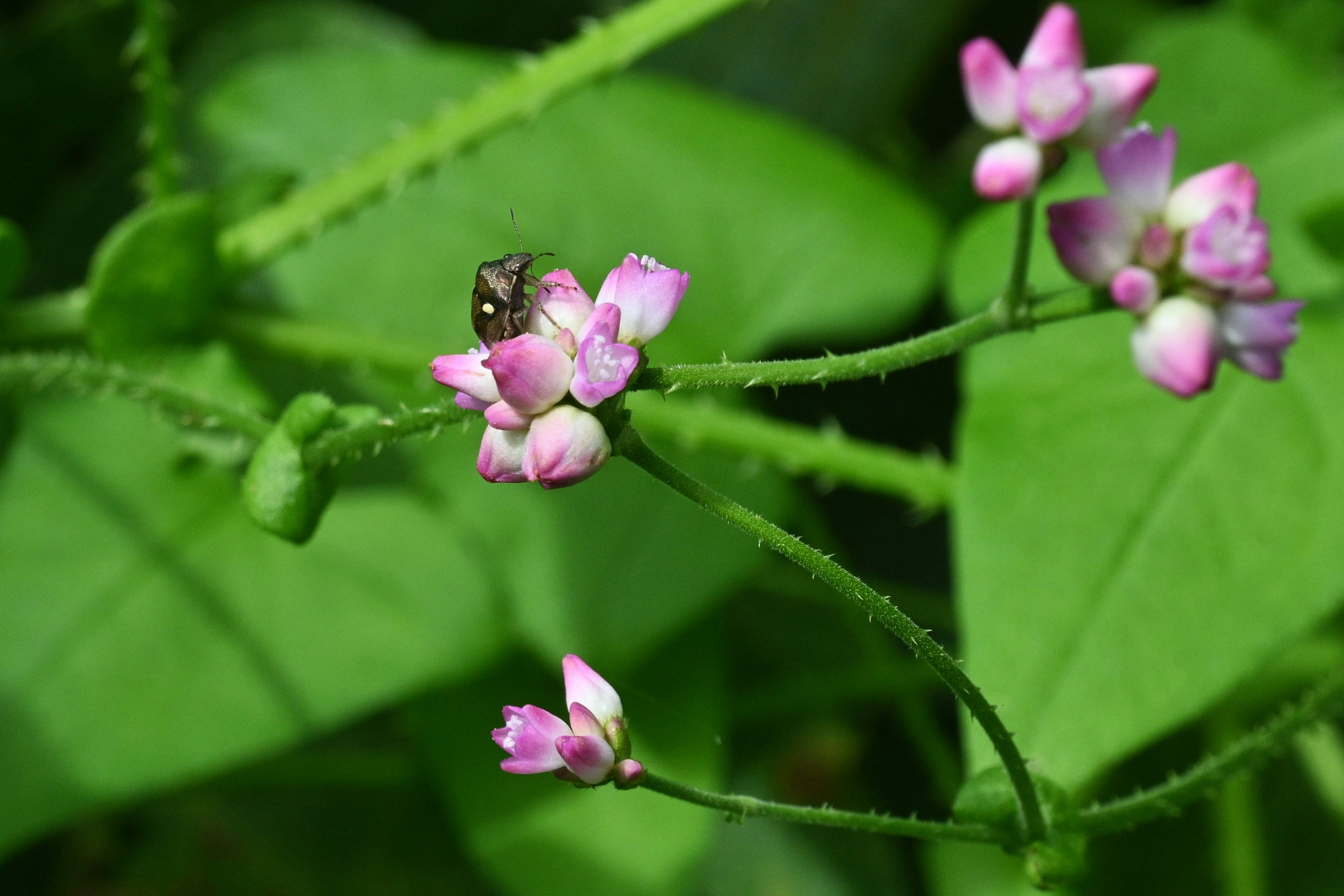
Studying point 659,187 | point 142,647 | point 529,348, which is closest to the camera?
point 529,348

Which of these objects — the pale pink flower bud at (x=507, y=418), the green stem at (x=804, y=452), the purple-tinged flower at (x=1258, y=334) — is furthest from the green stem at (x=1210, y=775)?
the green stem at (x=804, y=452)

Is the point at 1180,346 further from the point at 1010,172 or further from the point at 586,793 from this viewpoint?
the point at 586,793

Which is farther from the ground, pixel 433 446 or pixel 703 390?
pixel 433 446

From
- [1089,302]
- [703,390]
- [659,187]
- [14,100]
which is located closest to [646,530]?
[703,390]

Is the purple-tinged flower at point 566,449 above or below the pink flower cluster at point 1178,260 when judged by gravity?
above

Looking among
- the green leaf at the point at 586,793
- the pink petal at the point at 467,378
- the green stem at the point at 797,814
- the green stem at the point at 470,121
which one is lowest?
the green leaf at the point at 586,793

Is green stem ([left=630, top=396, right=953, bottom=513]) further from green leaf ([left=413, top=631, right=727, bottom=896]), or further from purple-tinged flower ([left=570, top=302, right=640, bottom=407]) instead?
purple-tinged flower ([left=570, top=302, right=640, bottom=407])

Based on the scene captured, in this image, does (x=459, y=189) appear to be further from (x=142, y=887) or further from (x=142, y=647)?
(x=142, y=887)

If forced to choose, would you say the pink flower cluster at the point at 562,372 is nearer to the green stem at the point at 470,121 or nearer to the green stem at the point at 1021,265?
the green stem at the point at 1021,265
